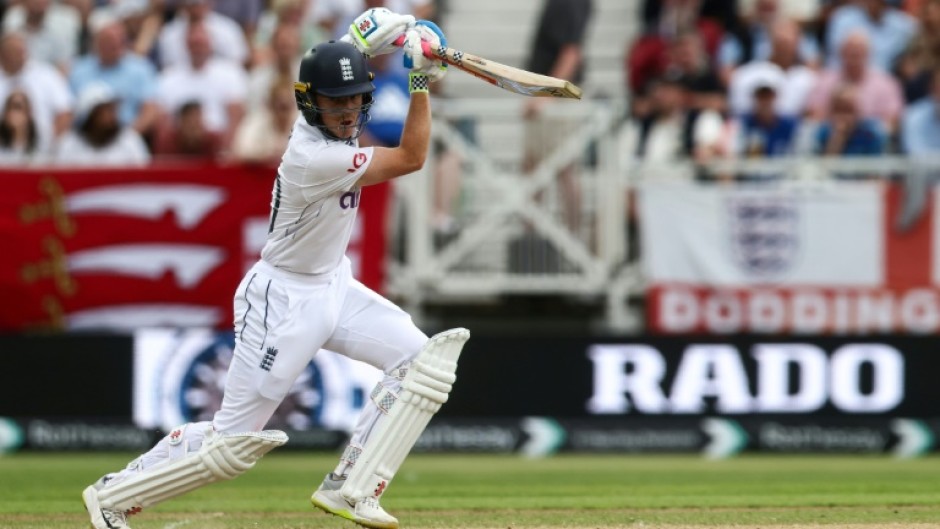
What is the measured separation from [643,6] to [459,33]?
1521 millimetres

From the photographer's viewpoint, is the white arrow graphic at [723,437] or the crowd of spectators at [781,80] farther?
the crowd of spectators at [781,80]

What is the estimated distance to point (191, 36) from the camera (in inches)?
512

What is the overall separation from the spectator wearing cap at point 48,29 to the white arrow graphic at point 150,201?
2053 mm

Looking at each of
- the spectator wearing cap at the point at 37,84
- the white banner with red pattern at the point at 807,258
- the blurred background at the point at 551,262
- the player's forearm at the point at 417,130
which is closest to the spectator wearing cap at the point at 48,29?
the spectator wearing cap at the point at 37,84

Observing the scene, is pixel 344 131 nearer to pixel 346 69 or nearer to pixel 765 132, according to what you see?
pixel 346 69

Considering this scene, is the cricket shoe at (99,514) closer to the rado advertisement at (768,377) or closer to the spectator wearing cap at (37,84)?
the rado advertisement at (768,377)

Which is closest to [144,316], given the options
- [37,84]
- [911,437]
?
[37,84]

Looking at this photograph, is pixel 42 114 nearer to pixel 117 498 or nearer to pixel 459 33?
pixel 459 33

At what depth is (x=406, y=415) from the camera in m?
6.76

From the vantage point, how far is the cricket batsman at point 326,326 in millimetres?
6586

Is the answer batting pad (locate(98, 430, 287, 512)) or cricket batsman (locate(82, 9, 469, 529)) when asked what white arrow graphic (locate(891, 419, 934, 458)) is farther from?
batting pad (locate(98, 430, 287, 512))

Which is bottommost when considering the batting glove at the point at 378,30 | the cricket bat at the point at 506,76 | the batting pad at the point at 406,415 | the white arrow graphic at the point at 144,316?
the white arrow graphic at the point at 144,316

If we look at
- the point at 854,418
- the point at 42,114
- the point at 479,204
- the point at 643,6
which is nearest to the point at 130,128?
the point at 42,114

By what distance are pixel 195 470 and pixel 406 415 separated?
2.80 ft
